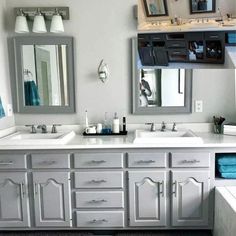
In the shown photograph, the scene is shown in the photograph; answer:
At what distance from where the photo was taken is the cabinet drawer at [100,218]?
→ 2.27 metres

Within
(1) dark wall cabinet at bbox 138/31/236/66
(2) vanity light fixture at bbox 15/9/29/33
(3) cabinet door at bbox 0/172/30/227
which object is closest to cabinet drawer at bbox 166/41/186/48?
(1) dark wall cabinet at bbox 138/31/236/66

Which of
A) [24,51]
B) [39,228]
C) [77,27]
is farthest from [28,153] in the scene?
[77,27]

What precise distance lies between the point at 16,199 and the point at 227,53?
1940 mm

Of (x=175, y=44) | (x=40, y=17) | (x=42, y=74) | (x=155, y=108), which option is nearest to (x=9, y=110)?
(x=42, y=74)

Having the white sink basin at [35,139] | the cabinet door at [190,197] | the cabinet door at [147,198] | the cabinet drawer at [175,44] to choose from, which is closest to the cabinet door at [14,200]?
the white sink basin at [35,139]

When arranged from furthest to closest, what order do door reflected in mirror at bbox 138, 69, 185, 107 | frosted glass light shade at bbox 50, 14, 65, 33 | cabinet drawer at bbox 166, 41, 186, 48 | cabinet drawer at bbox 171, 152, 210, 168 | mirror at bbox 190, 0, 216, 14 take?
door reflected in mirror at bbox 138, 69, 185, 107, frosted glass light shade at bbox 50, 14, 65, 33, cabinet drawer at bbox 171, 152, 210, 168, cabinet drawer at bbox 166, 41, 186, 48, mirror at bbox 190, 0, 216, 14

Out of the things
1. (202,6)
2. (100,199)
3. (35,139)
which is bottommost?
(100,199)

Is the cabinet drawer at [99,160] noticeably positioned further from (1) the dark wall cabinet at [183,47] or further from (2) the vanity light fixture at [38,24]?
(2) the vanity light fixture at [38,24]

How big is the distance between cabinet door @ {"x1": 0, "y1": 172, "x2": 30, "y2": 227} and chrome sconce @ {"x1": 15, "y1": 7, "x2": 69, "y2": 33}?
131cm

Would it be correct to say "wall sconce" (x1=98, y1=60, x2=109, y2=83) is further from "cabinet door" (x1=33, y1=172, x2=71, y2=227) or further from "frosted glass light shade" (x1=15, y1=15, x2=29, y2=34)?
"cabinet door" (x1=33, y1=172, x2=71, y2=227)

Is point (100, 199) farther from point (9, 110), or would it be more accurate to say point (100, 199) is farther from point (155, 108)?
point (9, 110)

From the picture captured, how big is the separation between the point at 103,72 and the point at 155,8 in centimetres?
112

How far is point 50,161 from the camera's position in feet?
7.23

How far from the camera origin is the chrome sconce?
2.50 metres
